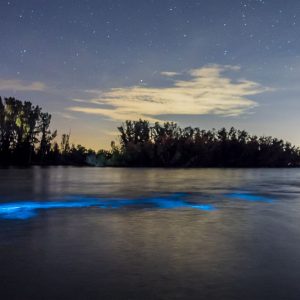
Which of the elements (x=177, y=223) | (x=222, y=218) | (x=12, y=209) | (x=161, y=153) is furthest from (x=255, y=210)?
(x=161, y=153)

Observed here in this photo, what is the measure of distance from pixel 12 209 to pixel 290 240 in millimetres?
8801

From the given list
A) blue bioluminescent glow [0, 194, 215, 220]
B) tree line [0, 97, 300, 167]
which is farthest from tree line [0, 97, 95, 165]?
blue bioluminescent glow [0, 194, 215, 220]

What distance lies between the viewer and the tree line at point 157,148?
353ft

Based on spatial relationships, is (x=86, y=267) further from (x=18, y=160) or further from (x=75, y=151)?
(x=75, y=151)

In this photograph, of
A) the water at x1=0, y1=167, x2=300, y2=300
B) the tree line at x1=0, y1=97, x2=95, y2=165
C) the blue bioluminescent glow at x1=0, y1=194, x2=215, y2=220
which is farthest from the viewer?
the tree line at x1=0, y1=97, x2=95, y2=165

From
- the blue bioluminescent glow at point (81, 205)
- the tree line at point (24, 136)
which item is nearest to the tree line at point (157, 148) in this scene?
the tree line at point (24, 136)

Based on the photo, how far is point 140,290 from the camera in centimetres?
560

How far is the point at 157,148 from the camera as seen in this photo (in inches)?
4929

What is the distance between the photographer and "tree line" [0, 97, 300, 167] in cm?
10750

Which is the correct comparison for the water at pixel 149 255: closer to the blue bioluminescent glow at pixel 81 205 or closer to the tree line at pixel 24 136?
the blue bioluminescent glow at pixel 81 205

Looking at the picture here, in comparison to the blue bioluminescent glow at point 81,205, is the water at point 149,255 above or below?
below

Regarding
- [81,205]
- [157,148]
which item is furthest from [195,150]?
[81,205]

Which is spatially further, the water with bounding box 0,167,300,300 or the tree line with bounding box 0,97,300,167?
the tree line with bounding box 0,97,300,167

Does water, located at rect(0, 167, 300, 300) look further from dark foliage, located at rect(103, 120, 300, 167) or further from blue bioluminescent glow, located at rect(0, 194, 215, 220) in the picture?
dark foliage, located at rect(103, 120, 300, 167)
